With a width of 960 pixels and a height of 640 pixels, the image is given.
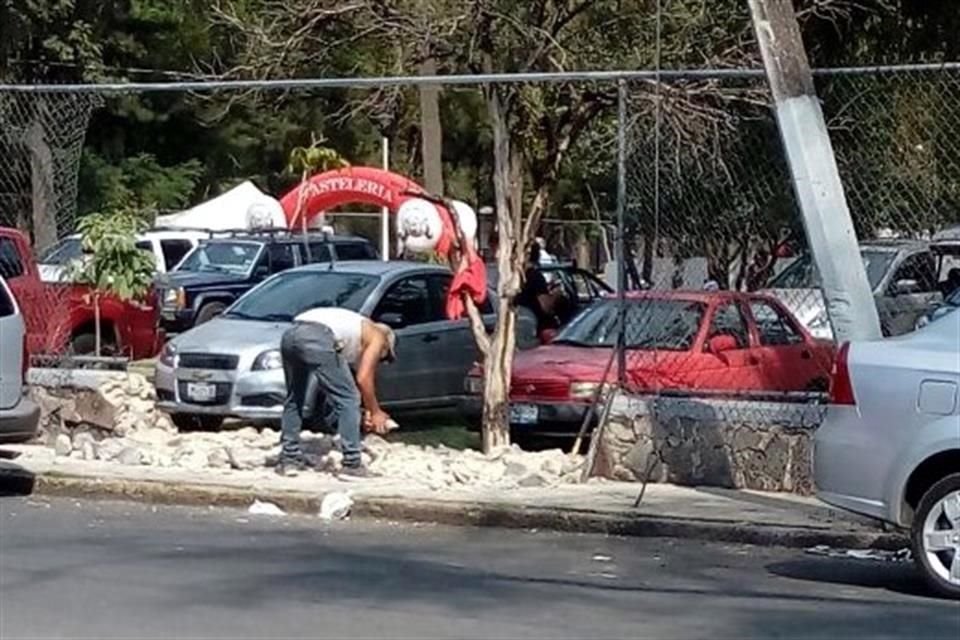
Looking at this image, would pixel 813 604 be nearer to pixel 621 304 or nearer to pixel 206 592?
pixel 206 592

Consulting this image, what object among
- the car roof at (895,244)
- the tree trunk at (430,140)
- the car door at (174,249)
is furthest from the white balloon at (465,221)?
the tree trunk at (430,140)

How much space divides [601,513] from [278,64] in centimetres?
539

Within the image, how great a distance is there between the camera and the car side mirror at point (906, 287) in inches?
737

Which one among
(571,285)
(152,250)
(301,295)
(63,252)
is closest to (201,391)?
(301,295)

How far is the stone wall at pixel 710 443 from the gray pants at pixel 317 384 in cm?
185

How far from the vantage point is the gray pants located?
51.0 feet

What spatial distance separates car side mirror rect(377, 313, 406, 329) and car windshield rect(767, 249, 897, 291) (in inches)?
151

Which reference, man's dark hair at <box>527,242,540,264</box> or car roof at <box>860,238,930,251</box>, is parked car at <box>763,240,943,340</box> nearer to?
car roof at <box>860,238,930,251</box>

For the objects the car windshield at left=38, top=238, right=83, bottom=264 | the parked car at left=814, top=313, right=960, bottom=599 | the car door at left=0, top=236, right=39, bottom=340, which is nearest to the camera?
the parked car at left=814, top=313, right=960, bottom=599

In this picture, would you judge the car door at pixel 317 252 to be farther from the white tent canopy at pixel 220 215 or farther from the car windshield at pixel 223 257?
the white tent canopy at pixel 220 215

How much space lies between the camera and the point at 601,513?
14.0m

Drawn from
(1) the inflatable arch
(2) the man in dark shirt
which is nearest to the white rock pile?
(1) the inflatable arch

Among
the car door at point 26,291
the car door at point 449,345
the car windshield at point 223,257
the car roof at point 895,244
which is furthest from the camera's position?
the car windshield at point 223,257

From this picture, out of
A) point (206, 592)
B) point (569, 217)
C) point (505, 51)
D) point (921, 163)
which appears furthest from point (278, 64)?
point (569, 217)
